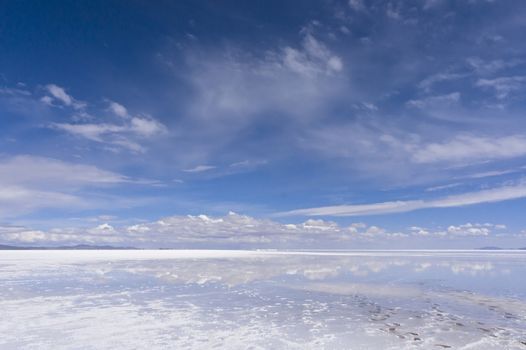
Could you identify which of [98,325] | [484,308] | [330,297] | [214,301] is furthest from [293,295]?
[98,325]

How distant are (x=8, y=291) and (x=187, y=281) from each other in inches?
400

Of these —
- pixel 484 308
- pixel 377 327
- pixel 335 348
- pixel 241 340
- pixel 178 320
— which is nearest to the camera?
pixel 335 348

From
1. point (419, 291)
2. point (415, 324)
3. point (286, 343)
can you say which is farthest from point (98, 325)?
point (419, 291)

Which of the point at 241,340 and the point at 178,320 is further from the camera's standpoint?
the point at 178,320

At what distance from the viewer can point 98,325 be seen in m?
12.5

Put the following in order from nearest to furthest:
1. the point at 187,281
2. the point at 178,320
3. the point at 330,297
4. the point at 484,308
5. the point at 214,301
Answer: the point at 178,320 → the point at 484,308 → the point at 214,301 → the point at 330,297 → the point at 187,281

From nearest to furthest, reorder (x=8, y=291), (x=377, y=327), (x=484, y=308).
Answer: (x=377, y=327)
(x=484, y=308)
(x=8, y=291)

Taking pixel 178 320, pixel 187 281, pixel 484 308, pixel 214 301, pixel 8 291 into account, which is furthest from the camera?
pixel 187 281

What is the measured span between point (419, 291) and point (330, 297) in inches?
226

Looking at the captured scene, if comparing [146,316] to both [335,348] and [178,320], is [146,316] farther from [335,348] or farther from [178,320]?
[335,348]

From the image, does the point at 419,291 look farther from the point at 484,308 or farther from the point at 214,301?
the point at 214,301

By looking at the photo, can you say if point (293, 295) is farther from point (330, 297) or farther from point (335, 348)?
point (335, 348)

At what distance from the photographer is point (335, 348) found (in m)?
10.0

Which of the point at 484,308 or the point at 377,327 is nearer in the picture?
the point at 377,327
